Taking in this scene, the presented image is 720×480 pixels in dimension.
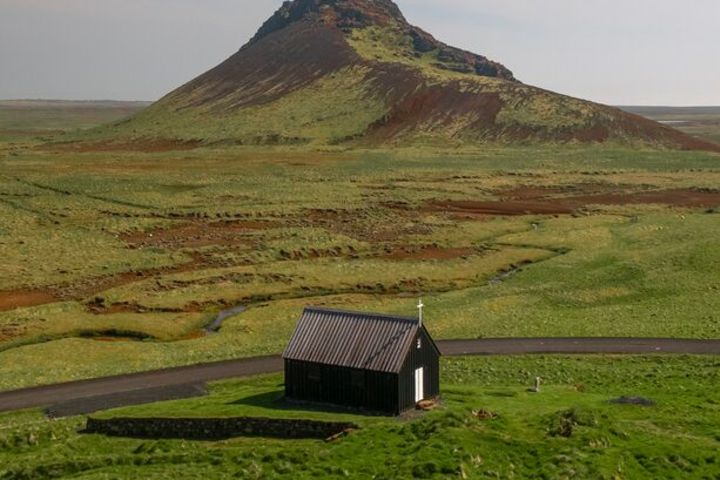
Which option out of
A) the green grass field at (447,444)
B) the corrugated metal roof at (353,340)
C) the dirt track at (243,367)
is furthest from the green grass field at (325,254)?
the corrugated metal roof at (353,340)

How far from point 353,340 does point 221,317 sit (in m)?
30.8

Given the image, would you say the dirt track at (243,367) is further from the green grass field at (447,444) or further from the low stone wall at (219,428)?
the low stone wall at (219,428)

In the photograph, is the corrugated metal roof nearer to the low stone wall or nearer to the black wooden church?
the black wooden church

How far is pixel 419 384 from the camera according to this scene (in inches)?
1448

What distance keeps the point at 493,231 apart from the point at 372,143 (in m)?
96.3

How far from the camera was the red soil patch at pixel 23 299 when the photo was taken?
68625 mm

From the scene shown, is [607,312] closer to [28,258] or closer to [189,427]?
[189,427]

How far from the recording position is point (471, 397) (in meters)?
37.8

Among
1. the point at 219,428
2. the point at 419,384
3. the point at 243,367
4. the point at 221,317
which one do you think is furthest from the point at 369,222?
the point at 219,428

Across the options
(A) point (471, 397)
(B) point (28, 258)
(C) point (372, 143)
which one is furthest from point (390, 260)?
(C) point (372, 143)

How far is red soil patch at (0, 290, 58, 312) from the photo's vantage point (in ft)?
225

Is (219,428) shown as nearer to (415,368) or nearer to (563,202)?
(415,368)

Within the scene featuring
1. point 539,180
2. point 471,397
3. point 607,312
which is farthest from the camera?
point 539,180

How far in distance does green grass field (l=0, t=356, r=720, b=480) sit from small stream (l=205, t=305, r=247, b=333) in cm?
2228
